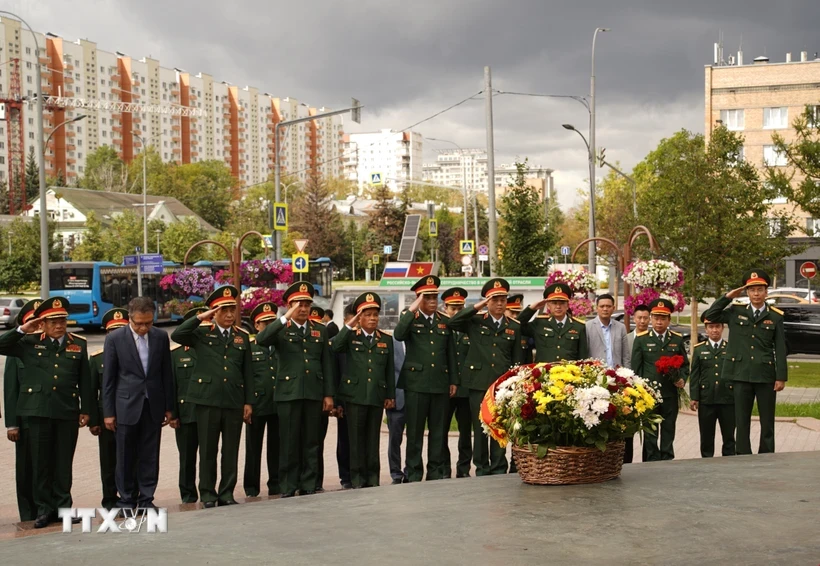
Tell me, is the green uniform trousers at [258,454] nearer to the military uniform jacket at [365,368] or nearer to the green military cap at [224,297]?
the military uniform jacket at [365,368]

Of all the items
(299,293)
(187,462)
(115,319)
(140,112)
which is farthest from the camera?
(140,112)

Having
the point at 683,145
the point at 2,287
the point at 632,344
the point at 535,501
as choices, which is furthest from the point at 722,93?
the point at 535,501

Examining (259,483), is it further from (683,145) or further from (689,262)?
(683,145)

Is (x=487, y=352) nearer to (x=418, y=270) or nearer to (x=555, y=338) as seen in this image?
(x=555, y=338)

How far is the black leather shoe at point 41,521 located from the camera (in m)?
8.40

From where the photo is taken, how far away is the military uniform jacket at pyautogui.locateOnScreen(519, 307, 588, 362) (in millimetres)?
10297

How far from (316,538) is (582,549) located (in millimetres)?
1538

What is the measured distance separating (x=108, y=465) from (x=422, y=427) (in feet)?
9.79

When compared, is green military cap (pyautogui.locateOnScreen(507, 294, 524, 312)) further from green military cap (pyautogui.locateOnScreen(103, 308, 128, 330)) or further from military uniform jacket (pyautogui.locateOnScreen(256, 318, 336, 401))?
green military cap (pyautogui.locateOnScreen(103, 308, 128, 330))

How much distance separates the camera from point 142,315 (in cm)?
879

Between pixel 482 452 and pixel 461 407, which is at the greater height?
pixel 461 407

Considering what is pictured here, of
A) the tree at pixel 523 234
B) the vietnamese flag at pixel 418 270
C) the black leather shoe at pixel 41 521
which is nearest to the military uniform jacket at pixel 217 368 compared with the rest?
the black leather shoe at pixel 41 521

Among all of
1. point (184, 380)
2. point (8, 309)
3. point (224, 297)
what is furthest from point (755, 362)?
point (8, 309)

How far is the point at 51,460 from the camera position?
875 cm
